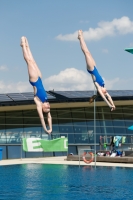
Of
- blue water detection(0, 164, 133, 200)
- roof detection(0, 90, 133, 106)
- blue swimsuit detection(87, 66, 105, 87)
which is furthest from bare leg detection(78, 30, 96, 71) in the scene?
roof detection(0, 90, 133, 106)

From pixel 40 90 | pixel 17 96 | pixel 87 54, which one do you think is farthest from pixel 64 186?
pixel 17 96

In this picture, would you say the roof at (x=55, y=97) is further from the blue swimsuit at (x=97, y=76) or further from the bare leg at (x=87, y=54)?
the blue swimsuit at (x=97, y=76)

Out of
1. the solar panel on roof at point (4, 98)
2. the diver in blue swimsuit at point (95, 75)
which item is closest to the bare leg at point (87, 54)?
the diver in blue swimsuit at point (95, 75)

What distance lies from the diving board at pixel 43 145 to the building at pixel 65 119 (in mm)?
3242

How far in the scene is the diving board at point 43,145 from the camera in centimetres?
3434

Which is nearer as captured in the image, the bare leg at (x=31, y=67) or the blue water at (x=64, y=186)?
the bare leg at (x=31, y=67)

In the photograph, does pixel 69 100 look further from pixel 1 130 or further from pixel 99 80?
pixel 99 80

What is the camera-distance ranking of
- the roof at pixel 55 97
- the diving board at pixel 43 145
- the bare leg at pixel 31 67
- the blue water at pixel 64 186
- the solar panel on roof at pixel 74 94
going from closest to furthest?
the bare leg at pixel 31 67 < the blue water at pixel 64 186 < the diving board at pixel 43 145 < the roof at pixel 55 97 < the solar panel on roof at pixel 74 94

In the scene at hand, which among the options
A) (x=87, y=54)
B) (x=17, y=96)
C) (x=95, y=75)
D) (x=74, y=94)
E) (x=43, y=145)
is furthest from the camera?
(x=74, y=94)

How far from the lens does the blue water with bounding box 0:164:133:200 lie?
15805 millimetres

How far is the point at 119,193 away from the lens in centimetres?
1655

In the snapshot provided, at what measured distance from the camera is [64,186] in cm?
1853

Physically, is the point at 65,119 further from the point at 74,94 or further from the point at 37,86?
the point at 37,86

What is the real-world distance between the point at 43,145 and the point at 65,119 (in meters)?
7.58
